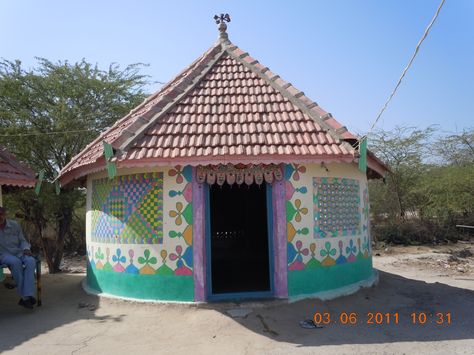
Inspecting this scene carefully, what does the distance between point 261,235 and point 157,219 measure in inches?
250

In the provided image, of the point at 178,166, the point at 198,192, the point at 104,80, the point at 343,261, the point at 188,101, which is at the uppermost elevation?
the point at 104,80

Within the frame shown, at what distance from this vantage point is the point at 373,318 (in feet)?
20.2

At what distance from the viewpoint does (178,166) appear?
22.0 feet

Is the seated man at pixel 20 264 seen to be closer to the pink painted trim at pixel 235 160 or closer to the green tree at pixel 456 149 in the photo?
the pink painted trim at pixel 235 160

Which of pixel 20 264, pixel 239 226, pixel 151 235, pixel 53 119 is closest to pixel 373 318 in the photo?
pixel 151 235

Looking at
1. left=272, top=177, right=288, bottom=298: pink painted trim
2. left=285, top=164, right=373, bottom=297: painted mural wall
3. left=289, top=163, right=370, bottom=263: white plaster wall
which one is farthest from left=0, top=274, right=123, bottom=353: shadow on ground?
left=289, top=163, right=370, bottom=263: white plaster wall

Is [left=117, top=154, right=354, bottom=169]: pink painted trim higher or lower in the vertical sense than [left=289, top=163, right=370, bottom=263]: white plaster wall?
higher

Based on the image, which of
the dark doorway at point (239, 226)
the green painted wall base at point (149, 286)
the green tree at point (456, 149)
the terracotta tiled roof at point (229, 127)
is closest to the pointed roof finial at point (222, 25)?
the terracotta tiled roof at point (229, 127)

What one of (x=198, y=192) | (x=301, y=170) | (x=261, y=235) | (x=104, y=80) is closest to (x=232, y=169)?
(x=198, y=192)

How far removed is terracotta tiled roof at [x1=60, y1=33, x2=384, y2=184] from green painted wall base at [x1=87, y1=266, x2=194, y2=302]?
1901mm

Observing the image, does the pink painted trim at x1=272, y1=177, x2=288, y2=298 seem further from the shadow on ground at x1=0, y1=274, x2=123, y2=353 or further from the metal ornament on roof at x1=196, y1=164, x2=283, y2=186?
the shadow on ground at x1=0, y1=274, x2=123, y2=353

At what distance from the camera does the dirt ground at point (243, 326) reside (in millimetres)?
5129

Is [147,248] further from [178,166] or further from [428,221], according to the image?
[428,221]

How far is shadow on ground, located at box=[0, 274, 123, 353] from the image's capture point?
5.79m
